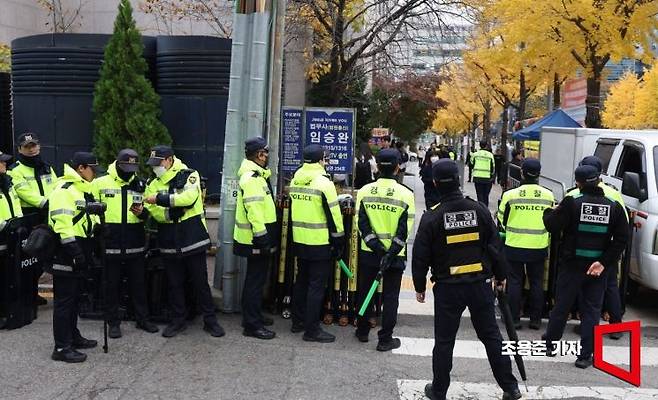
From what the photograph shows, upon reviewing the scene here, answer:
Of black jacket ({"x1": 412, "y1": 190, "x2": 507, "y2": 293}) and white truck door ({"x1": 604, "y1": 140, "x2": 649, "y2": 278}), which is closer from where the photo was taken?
black jacket ({"x1": 412, "y1": 190, "x2": 507, "y2": 293})

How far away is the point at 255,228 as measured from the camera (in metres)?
6.46

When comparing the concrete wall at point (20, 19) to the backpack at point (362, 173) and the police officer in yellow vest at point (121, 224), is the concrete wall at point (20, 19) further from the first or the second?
the police officer in yellow vest at point (121, 224)

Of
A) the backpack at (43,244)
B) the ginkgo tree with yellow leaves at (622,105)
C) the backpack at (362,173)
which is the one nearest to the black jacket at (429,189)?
the backpack at (362,173)

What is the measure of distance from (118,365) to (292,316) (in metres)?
1.86

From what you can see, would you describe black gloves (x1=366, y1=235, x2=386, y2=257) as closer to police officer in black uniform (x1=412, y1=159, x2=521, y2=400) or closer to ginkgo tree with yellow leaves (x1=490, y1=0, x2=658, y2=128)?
police officer in black uniform (x1=412, y1=159, x2=521, y2=400)

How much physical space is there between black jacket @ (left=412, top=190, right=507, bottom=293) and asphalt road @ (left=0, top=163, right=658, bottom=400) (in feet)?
3.76

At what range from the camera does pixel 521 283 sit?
23.7 ft

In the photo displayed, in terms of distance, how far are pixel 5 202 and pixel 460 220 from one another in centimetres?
456

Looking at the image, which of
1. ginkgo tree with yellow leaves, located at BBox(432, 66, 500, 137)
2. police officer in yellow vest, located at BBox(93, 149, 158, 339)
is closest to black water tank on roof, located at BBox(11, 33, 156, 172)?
police officer in yellow vest, located at BBox(93, 149, 158, 339)

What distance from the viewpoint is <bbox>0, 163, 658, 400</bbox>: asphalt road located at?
535 cm

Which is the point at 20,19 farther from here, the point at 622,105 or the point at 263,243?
the point at 622,105

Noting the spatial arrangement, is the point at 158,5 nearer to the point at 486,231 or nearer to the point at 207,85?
the point at 207,85

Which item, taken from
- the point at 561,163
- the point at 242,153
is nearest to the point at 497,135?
the point at 561,163

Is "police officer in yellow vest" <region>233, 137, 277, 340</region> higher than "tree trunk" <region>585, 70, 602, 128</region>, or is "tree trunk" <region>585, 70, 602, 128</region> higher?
"tree trunk" <region>585, 70, 602, 128</region>
